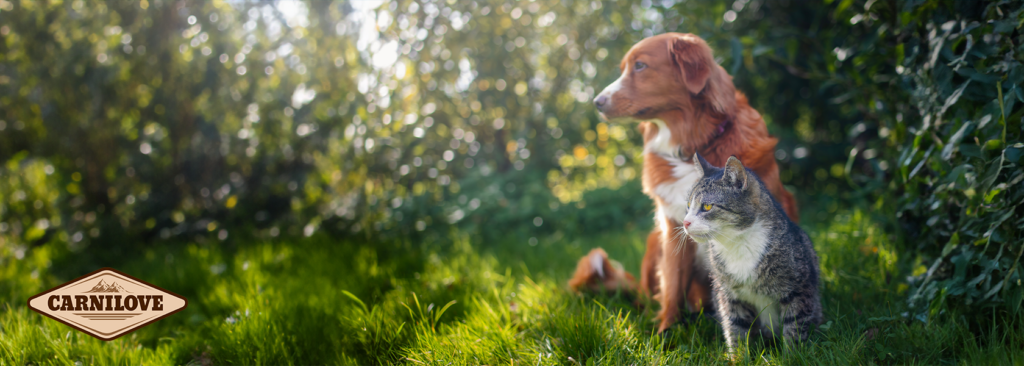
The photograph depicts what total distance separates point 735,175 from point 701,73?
606 millimetres

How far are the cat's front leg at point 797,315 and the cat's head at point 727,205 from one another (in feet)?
1.03

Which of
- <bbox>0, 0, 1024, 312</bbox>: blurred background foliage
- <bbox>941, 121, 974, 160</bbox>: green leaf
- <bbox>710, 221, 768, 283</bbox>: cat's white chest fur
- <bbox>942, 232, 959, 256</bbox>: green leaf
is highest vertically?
<bbox>0, 0, 1024, 312</bbox>: blurred background foliage

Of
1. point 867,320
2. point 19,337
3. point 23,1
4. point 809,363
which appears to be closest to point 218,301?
point 19,337

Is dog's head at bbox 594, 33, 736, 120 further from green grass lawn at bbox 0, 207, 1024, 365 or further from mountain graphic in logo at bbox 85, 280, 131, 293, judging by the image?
mountain graphic in logo at bbox 85, 280, 131, 293

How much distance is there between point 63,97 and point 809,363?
5.79 meters

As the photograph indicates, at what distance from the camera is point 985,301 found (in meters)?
1.94

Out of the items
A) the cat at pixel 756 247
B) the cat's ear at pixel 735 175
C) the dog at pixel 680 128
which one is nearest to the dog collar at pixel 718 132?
the dog at pixel 680 128

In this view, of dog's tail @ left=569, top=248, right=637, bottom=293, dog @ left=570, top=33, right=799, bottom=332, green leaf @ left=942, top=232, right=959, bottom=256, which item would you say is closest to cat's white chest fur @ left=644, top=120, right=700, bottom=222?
dog @ left=570, top=33, right=799, bottom=332

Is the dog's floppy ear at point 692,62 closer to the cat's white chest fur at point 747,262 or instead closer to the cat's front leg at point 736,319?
the cat's white chest fur at point 747,262

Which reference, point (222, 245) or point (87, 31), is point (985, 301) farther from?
point (87, 31)

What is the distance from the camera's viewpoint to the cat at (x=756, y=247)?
1796 millimetres

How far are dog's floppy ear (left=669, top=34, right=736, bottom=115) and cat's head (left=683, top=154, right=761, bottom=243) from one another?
480mm

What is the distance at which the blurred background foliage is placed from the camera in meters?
4.00

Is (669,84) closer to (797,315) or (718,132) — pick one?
(718,132)
